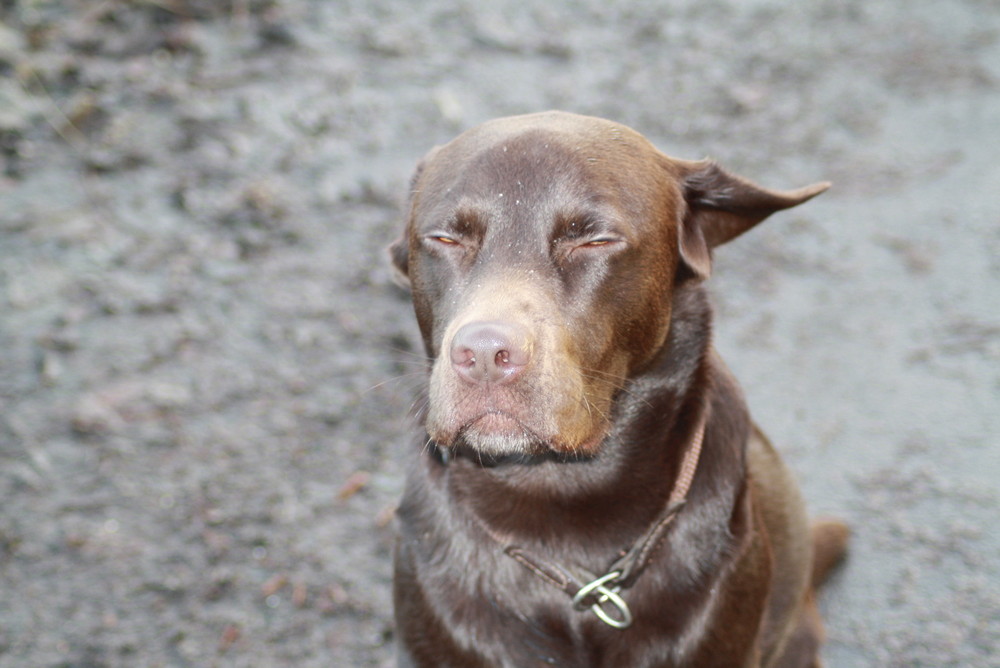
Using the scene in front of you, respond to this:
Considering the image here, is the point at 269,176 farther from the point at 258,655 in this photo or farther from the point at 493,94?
the point at 258,655

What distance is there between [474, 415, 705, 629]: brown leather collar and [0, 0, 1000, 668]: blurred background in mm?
1121

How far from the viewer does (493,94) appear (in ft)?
18.1

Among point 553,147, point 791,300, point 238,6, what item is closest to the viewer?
point 553,147

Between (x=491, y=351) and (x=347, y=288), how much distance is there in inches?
106

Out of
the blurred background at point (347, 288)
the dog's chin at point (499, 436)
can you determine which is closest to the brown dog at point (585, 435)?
the dog's chin at point (499, 436)

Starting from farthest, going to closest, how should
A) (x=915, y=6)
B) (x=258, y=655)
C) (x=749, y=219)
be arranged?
1. (x=915, y=6)
2. (x=258, y=655)
3. (x=749, y=219)

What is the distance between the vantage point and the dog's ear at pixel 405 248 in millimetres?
2561

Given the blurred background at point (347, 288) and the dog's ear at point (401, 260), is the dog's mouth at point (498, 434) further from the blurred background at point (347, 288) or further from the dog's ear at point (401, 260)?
the blurred background at point (347, 288)

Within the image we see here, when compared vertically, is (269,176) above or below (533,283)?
below

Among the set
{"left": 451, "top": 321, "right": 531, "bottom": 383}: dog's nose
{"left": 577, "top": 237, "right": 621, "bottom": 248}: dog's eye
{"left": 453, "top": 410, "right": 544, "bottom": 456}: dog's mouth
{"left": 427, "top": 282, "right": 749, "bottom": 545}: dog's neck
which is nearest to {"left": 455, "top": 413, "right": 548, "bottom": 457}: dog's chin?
{"left": 453, "top": 410, "right": 544, "bottom": 456}: dog's mouth

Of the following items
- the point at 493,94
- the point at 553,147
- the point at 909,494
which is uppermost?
the point at 553,147

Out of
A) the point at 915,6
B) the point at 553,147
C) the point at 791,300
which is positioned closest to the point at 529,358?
the point at 553,147

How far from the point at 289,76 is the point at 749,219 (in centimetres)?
378

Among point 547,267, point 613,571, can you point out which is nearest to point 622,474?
point 613,571
